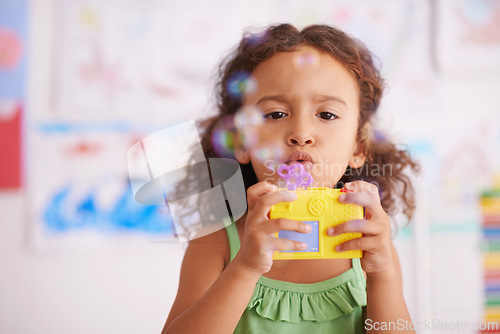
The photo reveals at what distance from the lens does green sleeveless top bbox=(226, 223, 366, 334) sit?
1.80 ft

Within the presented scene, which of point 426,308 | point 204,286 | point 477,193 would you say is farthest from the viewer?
point 477,193

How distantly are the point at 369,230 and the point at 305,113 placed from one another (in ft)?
0.54

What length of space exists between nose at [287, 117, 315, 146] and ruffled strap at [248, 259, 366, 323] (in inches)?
7.4

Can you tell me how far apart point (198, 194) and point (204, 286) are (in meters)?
0.22

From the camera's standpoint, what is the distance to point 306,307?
1.82ft

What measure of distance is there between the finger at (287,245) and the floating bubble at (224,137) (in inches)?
10.7

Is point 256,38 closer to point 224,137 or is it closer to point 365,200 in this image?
point 224,137

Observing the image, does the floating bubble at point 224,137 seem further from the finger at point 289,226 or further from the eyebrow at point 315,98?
the finger at point 289,226

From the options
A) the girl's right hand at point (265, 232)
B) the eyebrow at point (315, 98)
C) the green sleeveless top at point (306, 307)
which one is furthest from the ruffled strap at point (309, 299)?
the eyebrow at point (315, 98)

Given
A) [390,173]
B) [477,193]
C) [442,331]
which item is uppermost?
[477,193]

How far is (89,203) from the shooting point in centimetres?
122

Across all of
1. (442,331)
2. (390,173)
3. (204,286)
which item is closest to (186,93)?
(390,173)

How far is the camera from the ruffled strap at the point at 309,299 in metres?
0.55

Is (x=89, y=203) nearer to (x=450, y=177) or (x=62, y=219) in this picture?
(x=62, y=219)
